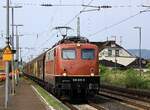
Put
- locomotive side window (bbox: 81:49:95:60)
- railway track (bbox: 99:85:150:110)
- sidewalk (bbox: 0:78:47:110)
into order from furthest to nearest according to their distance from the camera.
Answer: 1. locomotive side window (bbox: 81:49:95:60)
2. railway track (bbox: 99:85:150:110)
3. sidewalk (bbox: 0:78:47:110)

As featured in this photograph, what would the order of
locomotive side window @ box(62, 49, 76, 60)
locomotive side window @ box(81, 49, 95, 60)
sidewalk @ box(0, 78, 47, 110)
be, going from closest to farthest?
sidewalk @ box(0, 78, 47, 110), locomotive side window @ box(81, 49, 95, 60), locomotive side window @ box(62, 49, 76, 60)

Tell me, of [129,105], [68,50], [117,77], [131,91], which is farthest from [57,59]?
[117,77]

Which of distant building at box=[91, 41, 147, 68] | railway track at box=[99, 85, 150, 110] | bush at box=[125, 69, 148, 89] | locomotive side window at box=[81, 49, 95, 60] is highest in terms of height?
distant building at box=[91, 41, 147, 68]

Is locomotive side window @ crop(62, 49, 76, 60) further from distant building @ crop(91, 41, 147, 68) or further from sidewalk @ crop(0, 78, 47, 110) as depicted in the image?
distant building @ crop(91, 41, 147, 68)

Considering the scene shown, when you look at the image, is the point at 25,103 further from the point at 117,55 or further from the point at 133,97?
the point at 117,55

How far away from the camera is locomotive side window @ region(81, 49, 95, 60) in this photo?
28.2 m

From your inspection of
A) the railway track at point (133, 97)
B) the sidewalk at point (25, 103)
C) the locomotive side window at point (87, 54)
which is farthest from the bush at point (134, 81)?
the locomotive side window at point (87, 54)

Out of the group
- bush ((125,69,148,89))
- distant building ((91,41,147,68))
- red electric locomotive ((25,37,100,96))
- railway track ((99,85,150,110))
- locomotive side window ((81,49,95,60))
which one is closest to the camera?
red electric locomotive ((25,37,100,96))

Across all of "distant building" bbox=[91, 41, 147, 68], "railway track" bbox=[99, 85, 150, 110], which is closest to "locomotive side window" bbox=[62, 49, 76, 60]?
"railway track" bbox=[99, 85, 150, 110]

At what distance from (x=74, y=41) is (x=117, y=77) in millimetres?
30582

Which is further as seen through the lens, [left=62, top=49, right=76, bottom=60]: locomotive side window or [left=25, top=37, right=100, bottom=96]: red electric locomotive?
[left=62, top=49, right=76, bottom=60]: locomotive side window

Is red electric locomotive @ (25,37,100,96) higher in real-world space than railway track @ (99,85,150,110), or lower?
higher

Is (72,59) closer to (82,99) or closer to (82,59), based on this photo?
(82,59)

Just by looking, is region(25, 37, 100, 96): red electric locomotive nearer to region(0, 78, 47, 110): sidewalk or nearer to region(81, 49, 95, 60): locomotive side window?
region(81, 49, 95, 60): locomotive side window
